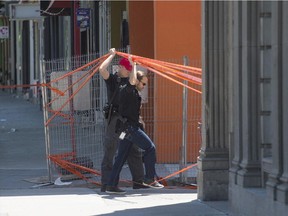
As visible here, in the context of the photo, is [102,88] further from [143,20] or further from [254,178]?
[254,178]

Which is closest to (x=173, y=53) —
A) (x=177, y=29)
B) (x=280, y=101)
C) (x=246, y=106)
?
(x=177, y=29)

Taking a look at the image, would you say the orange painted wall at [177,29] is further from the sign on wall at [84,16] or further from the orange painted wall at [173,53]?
the sign on wall at [84,16]

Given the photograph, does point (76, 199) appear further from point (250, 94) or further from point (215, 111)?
point (250, 94)

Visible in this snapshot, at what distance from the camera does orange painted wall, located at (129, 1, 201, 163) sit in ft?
54.2

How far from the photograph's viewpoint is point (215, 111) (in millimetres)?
11797

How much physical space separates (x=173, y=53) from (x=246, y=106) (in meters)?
7.01

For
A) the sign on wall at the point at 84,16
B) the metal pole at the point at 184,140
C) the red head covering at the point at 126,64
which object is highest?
the sign on wall at the point at 84,16

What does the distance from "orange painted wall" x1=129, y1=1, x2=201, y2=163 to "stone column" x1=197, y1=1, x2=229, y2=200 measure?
4375 millimetres

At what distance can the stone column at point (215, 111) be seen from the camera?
38.7ft

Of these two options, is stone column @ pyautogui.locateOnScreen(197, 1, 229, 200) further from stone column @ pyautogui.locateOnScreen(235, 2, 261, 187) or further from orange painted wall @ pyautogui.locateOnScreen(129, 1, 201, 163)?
orange painted wall @ pyautogui.locateOnScreen(129, 1, 201, 163)

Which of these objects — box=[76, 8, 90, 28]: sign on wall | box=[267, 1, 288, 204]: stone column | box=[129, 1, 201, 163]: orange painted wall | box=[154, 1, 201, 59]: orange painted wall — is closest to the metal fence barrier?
box=[129, 1, 201, 163]: orange painted wall

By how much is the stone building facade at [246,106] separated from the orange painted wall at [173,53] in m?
4.41

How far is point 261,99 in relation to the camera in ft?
33.0

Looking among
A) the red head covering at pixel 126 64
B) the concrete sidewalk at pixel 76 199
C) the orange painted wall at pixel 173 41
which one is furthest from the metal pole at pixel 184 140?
the red head covering at pixel 126 64
